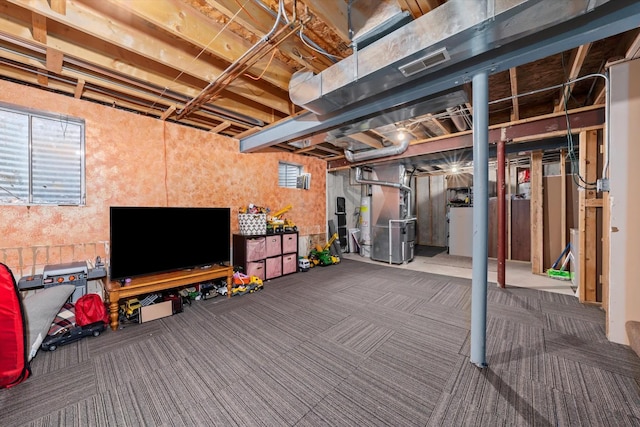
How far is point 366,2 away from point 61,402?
3446 millimetres

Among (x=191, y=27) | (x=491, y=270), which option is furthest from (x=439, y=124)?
(x=191, y=27)

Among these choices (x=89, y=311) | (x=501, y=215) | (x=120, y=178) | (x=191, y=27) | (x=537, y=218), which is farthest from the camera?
(x=537, y=218)

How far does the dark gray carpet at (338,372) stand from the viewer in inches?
57.6

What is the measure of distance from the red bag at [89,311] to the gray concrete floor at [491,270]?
4.74 m

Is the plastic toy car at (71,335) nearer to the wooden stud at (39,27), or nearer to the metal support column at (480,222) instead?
the wooden stud at (39,27)

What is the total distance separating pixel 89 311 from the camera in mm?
2420

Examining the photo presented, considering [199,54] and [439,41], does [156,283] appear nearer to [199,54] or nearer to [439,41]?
[199,54]

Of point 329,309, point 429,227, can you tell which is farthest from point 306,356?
point 429,227

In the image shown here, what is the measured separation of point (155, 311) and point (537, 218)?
250 inches

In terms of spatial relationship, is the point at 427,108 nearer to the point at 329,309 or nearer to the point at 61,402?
the point at 329,309

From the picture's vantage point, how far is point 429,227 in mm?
7949

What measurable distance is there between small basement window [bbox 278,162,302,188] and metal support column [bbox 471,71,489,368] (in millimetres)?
3879

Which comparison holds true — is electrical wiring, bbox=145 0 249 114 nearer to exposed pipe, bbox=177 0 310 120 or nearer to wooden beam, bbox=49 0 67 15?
exposed pipe, bbox=177 0 310 120

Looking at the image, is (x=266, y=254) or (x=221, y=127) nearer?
(x=221, y=127)
